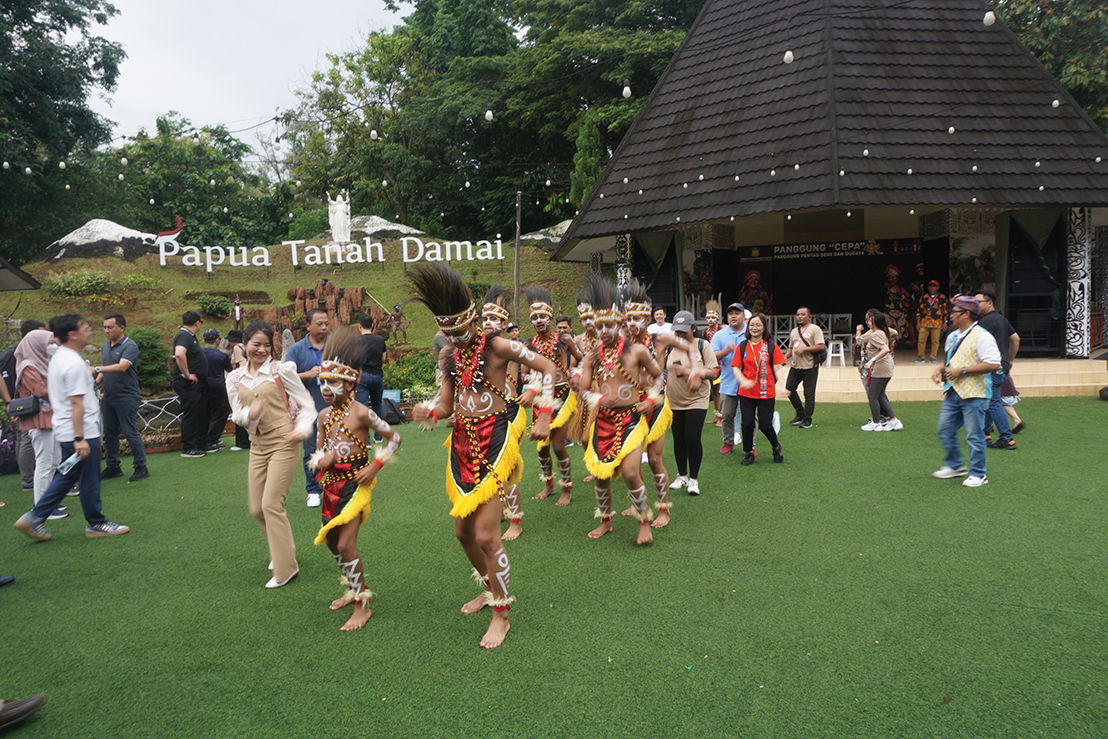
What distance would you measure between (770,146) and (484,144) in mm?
18976

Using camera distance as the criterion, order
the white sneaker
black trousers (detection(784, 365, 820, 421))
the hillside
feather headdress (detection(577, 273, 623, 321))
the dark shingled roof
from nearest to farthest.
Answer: feather headdress (detection(577, 273, 623, 321))
the white sneaker
black trousers (detection(784, 365, 820, 421))
the dark shingled roof
the hillside

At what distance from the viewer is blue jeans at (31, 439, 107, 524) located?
5.44 metres

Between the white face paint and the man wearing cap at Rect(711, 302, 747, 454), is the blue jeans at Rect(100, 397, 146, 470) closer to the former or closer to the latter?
the white face paint

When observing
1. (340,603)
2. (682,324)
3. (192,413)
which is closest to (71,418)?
(340,603)

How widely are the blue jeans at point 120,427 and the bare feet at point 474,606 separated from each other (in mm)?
5705

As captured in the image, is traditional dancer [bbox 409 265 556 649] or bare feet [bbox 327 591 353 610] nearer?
traditional dancer [bbox 409 265 556 649]

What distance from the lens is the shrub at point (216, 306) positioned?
18766 millimetres

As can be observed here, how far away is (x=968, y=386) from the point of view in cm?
627

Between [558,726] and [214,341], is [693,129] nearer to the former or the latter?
[214,341]

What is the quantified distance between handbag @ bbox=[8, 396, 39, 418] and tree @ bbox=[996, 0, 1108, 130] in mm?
19409

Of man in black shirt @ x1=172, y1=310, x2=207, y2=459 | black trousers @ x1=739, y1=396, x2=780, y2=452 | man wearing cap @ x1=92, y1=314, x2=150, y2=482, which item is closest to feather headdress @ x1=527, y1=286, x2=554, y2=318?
black trousers @ x1=739, y1=396, x2=780, y2=452

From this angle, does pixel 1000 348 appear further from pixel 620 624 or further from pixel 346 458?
pixel 346 458

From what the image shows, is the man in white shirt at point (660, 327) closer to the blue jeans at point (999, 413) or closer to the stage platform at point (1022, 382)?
the blue jeans at point (999, 413)

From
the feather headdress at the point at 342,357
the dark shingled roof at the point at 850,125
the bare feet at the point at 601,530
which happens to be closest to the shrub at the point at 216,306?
the dark shingled roof at the point at 850,125
